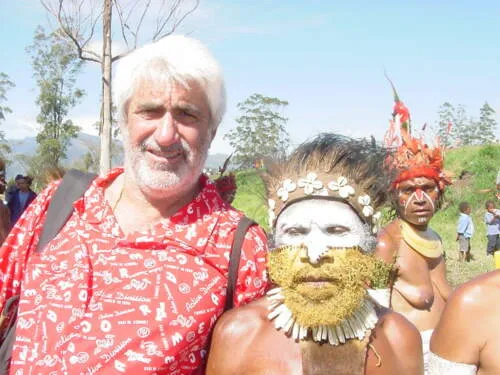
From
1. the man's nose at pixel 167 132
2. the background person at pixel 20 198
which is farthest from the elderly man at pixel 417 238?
the background person at pixel 20 198

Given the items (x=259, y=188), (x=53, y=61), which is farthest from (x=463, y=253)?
(x=53, y=61)

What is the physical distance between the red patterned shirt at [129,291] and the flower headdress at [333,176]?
0.81 ft

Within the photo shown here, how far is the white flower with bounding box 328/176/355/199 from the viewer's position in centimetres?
250

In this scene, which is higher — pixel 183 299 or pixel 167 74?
pixel 167 74

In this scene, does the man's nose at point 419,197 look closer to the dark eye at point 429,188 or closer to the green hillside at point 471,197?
the dark eye at point 429,188

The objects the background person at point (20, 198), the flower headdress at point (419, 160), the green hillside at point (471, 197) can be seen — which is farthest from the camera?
the green hillside at point (471, 197)

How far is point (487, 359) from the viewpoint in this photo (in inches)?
94.8

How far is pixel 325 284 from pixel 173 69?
1.03 meters

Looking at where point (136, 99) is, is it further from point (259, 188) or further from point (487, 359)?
point (487, 359)

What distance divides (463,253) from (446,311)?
12.9m

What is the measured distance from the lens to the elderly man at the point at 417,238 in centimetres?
529

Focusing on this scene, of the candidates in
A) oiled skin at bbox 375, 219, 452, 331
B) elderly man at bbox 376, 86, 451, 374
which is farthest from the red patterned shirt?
elderly man at bbox 376, 86, 451, 374

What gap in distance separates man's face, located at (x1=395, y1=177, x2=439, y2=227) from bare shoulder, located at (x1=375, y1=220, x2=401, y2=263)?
160mm

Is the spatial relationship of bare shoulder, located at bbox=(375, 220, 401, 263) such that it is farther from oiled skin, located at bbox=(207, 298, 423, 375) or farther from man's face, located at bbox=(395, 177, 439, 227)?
oiled skin, located at bbox=(207, 298, 423, 375)
